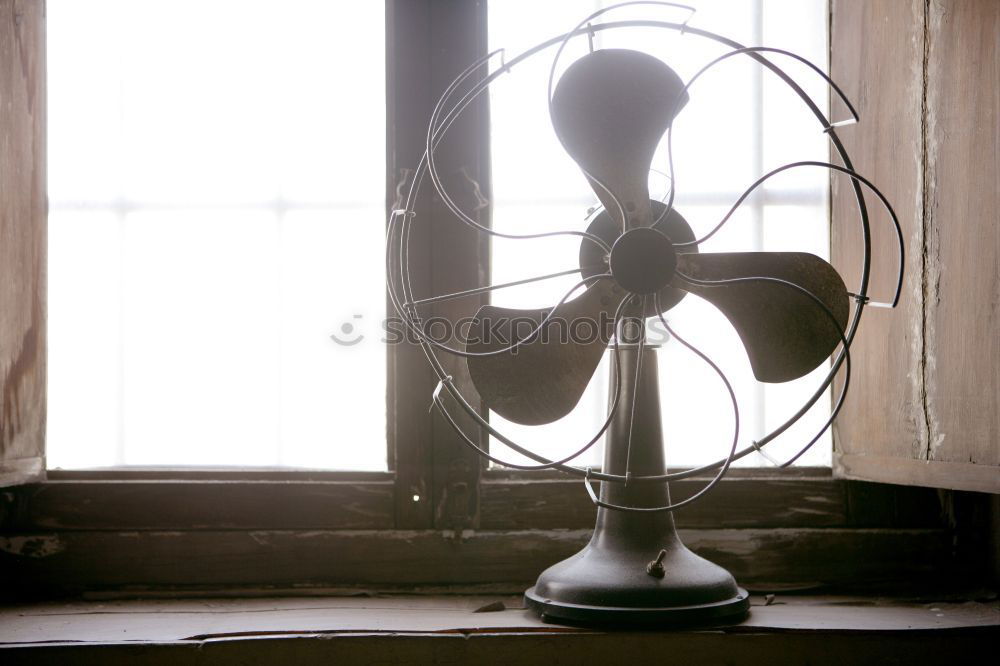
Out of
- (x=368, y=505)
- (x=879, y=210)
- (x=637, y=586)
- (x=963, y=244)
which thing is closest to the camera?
(x=637, y=586)

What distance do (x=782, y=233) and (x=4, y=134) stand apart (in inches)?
Result: 71.8

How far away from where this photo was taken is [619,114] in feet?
4.71

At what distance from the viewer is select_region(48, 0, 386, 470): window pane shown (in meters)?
1.98

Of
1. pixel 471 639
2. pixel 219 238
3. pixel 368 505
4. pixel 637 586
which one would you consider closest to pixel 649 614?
pixel 637 586

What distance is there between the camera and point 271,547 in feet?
6.18

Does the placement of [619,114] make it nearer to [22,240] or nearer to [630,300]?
[630,300]

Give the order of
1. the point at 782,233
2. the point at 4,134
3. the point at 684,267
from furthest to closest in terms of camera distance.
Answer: the point at 782,233 → the point at 4,134 → the point at 684,267

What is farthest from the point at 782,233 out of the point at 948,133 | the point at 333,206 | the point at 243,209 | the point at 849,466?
the point at 243,209

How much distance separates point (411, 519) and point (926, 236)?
51.1 inches

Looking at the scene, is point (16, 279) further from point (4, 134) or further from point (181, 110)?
point (181, 110)

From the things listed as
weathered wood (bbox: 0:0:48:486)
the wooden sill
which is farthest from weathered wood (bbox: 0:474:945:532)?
the wooden sill

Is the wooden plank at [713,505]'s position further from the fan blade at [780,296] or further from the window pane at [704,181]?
the fan blade at [780,296]

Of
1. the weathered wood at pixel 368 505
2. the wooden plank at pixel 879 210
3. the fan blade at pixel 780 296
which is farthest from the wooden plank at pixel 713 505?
the fan blade at pixel 780 296

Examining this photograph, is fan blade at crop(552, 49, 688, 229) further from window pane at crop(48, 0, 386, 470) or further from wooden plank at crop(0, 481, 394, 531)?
wooden plank at crop(0, 481, 394, 531)
